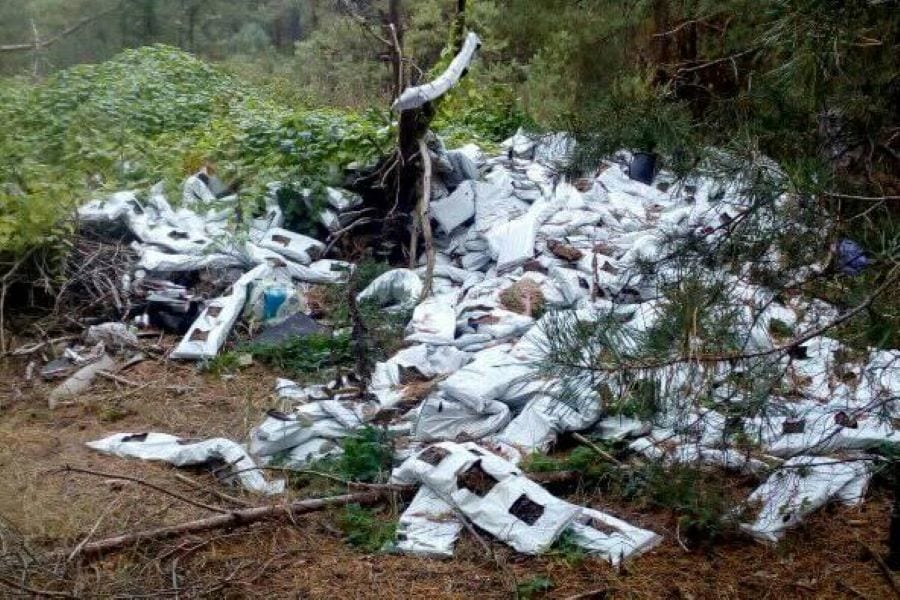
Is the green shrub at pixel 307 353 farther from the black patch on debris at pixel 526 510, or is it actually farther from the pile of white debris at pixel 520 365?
the black patch on debris at pixel 526 510

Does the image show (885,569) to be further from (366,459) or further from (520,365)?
(366,459)

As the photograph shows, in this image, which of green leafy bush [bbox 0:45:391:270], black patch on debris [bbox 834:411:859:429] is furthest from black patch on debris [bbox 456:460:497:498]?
green leafy bush [bbox 0:45:391:270]

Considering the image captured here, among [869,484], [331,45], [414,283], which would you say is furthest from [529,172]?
[331,45]

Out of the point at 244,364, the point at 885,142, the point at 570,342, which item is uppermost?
the point at 885,142

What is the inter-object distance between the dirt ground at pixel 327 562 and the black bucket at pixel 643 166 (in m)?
1.17

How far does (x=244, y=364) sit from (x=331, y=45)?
489 inches

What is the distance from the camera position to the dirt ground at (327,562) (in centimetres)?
270

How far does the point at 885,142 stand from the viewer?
215 centimetres

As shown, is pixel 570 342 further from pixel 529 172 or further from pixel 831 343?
pixel 529 172

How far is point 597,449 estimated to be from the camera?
3.30 meters

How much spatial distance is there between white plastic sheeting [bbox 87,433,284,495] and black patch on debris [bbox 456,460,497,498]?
2.31 feet

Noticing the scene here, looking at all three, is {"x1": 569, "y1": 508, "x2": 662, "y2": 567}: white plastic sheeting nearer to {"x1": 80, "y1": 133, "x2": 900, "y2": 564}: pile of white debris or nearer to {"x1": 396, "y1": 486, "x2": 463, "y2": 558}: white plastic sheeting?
{"x1": 80, "y1": 133, "x2": 900, "y2": 564}: pile of white debris

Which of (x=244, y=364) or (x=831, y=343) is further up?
(x=831, y=343)

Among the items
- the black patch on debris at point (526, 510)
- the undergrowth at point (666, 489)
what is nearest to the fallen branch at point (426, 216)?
the undergrowth at point (666, 489)
